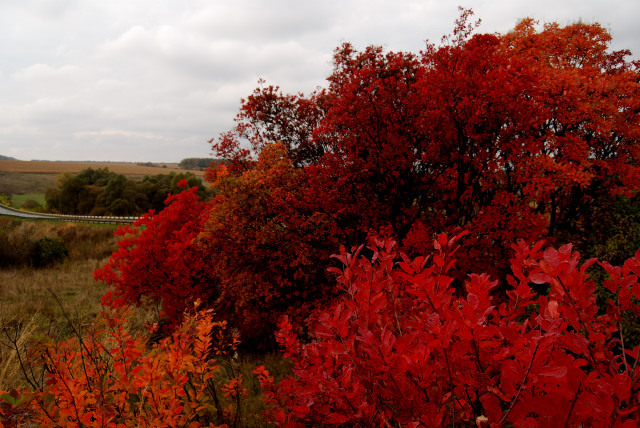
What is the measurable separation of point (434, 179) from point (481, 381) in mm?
7870

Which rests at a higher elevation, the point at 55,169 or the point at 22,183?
the point at 55,169

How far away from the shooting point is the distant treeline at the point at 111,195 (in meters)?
43.3

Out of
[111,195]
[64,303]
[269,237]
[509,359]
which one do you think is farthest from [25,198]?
[509,359]

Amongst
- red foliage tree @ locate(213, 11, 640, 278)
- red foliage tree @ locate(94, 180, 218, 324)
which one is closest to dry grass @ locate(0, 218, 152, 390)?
red foliage tree @ locate(94, 180, 218, 324)

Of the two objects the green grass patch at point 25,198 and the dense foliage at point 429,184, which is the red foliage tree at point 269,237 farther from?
the green grass patch at point 25,198

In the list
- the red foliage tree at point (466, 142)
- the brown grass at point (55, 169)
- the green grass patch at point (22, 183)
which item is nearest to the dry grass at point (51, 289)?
the red foliage tree at point (466, 142)

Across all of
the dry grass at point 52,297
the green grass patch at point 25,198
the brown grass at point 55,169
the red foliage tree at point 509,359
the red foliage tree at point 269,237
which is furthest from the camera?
the brown grass at point 55,169

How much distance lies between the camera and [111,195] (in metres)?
43.7

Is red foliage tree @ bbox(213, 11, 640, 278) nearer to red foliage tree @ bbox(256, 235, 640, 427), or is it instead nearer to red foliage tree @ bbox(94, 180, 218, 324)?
red foliage tree @ bbox(94, 180, 218, 324)

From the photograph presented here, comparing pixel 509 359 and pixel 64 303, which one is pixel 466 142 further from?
pixel 64 303

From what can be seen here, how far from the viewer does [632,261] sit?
163 centimetres

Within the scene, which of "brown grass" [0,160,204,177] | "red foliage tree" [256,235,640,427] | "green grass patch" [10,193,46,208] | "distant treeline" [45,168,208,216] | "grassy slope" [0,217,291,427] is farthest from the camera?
"brown grass" [0,160,204,177]

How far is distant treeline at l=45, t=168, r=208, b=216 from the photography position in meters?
43.3

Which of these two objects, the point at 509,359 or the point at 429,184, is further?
the point at 429,184
